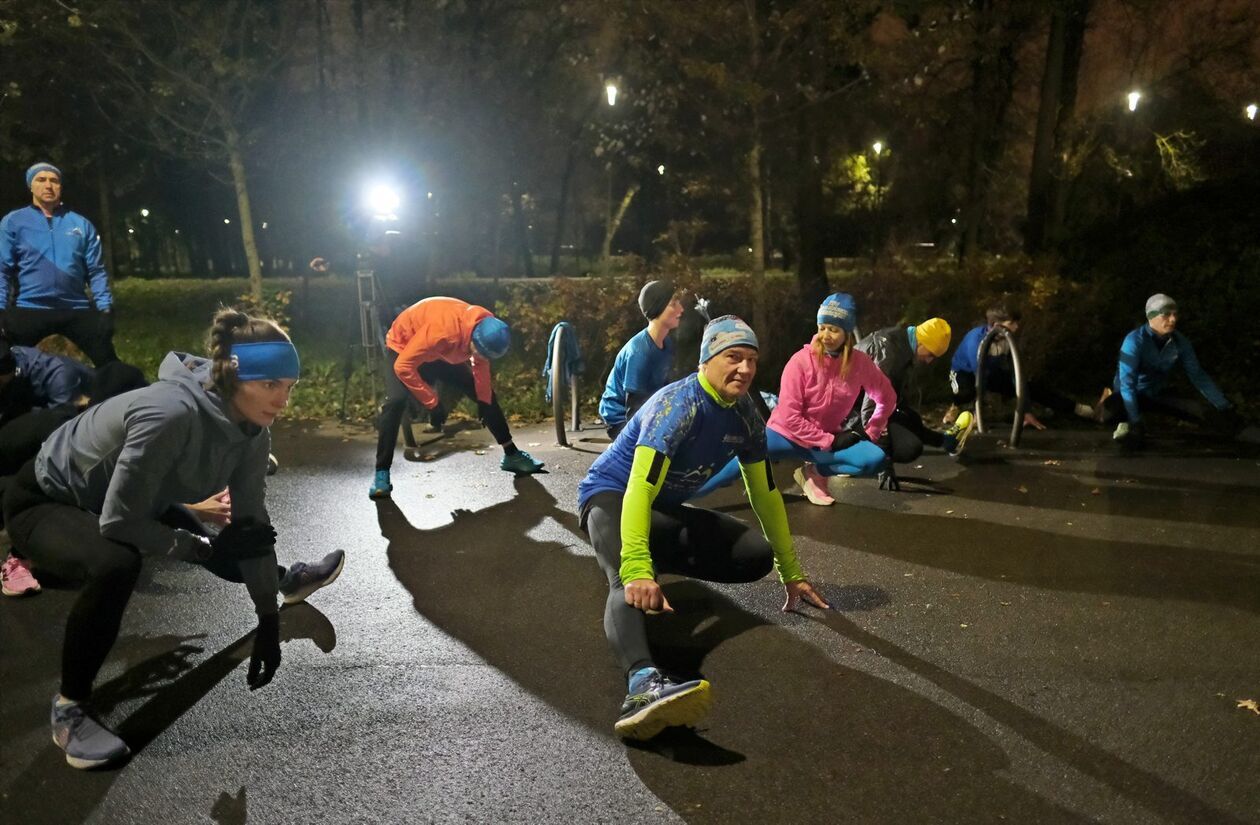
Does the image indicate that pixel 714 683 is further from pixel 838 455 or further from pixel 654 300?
pixel 654 300

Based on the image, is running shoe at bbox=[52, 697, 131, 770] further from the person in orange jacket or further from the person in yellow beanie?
the person in yellow beanie

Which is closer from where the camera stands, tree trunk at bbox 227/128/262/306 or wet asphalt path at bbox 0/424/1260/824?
wet asphalt path at bbox 0/424/1260/824

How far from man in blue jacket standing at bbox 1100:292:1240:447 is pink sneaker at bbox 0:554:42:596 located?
8300mm

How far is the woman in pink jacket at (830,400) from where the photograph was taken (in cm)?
664

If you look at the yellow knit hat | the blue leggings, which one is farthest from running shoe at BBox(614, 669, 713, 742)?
the yellow knit hat

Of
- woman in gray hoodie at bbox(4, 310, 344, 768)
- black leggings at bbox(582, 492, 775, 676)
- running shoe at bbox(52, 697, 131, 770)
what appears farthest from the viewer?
black leggings at bbox(582, 492, 775, 676)

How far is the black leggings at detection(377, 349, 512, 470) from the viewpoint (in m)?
7.30

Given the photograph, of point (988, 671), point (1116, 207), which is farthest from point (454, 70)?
point (988, 671)

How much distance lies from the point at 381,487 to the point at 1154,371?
6.71 metres

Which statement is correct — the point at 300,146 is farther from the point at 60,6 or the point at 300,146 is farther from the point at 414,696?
the point at 414,696

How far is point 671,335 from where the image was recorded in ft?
24.4

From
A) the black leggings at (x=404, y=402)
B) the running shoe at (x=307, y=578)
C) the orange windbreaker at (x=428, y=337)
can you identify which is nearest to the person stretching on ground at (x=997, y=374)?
the black leggings at (x=404, y=402)

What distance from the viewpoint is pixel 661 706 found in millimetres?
3561

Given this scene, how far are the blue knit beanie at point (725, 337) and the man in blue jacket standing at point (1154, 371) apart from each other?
5867 millimetres
